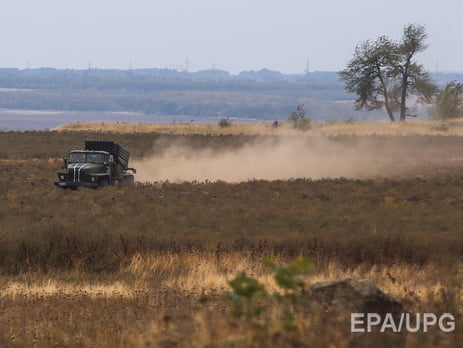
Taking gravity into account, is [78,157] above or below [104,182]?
above

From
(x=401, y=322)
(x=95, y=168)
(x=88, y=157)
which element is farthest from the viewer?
(x=88, y=157)

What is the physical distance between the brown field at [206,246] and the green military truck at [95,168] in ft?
3.85

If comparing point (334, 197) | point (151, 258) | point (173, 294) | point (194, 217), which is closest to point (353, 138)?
A: point (334, 197)

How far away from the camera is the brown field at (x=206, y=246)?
33.9 feet

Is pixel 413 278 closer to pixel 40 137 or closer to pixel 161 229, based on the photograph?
pixel 161 229

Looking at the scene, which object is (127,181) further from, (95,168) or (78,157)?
(78,157)

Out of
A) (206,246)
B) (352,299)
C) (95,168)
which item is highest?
(352,299)

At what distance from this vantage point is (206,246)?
65.0 ft

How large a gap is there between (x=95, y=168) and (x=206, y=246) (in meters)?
16.8

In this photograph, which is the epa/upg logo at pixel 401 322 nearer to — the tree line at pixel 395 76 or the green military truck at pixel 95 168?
the green military truck at pixel 95 168

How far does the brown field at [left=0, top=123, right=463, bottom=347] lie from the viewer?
1033 centimetres

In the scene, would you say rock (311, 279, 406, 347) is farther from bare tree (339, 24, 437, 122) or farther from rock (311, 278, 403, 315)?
bare tree (339, 24, 437, 122)

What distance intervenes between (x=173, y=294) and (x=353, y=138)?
56.0m

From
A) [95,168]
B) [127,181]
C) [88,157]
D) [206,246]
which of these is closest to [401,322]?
[206,246]
